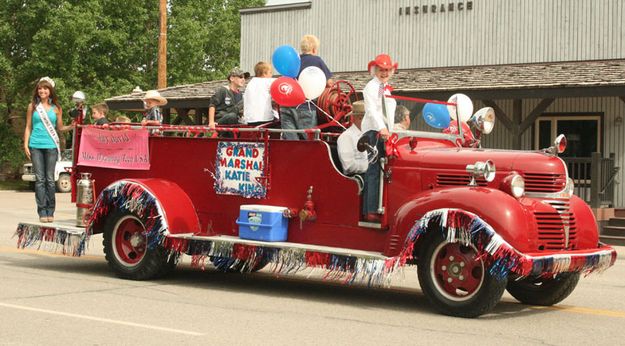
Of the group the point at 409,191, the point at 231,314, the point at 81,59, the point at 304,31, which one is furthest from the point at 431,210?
the point at 81,59

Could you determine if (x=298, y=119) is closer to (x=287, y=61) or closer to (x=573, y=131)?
(x=287, y=61)

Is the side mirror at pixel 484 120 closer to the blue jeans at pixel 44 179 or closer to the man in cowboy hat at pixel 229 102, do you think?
the man in cowboy hat at pixel 229 102

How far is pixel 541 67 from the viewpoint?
82.2 ft

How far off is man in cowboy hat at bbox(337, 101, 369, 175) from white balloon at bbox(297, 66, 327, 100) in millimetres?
616

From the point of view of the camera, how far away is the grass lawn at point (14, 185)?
39.3 m

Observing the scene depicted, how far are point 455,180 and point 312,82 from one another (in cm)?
202

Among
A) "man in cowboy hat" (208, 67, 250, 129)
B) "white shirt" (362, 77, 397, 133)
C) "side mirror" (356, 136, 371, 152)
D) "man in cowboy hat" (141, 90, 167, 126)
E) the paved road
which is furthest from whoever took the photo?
"man in cowboy hat" (141, 90, 167, 126)

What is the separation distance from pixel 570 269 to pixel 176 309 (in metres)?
3.30

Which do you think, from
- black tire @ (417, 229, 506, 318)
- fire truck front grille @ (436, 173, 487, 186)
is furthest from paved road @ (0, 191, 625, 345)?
fire truck front grille @ (436, 173, 487, 186)

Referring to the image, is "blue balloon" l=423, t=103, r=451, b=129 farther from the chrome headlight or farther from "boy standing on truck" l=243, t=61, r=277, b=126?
the chrome headlight

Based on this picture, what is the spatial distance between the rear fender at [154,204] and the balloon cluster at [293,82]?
59.2 inches

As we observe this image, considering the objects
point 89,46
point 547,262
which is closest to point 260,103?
point 547,262

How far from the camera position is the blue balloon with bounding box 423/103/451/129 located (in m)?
10.3

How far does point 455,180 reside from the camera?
8562 mm
